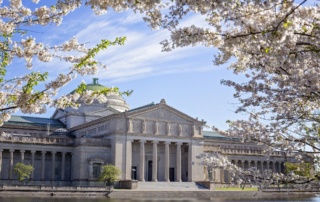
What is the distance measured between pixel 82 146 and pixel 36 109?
6816 cm

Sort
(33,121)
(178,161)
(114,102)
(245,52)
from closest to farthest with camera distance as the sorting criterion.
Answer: (245,52) → (178,161) → (33,121) → (114,102)

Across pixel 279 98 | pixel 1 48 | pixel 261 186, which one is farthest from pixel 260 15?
pixel 1 48

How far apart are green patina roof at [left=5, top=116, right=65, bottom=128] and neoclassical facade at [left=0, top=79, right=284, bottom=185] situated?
0.22 m

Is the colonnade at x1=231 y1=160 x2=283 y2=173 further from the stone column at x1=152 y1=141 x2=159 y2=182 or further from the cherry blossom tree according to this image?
the cherry blossom tree

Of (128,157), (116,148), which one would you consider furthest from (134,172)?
(116,148)

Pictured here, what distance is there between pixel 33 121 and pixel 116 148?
26.7 metres

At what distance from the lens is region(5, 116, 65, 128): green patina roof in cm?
9526

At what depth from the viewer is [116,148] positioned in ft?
268

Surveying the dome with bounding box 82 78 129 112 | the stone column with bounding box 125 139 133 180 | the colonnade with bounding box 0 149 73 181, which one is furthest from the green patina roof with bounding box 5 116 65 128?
the stone column with bounding box 125 139 133 180

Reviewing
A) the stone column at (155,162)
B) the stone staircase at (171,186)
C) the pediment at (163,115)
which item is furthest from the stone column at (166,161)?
the pediment at (163,115)

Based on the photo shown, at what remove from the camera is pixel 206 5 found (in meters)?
8.69

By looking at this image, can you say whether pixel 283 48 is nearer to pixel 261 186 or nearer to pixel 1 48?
pixel 261 186

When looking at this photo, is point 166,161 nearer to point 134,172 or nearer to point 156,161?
point 156,161

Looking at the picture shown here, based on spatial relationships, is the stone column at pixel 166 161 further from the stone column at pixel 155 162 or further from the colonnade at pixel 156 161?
the stone column at pixel 155 162
